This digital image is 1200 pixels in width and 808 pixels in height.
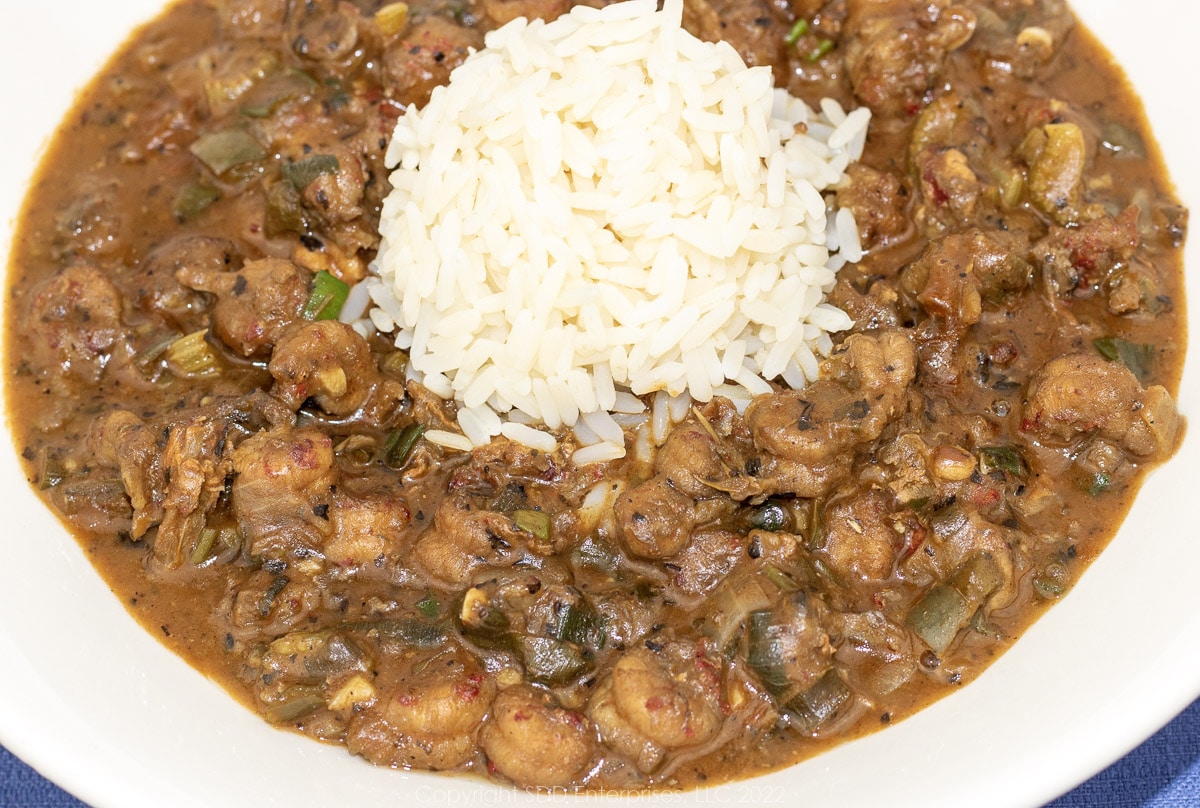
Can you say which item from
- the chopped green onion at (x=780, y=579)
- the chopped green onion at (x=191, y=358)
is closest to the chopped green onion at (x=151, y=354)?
the chopped green onion at (x=191, y=358)

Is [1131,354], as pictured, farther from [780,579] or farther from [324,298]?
[324,298]

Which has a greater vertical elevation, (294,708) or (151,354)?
(151,354)

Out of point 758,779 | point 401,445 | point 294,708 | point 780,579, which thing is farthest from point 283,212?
Result: point 758,779

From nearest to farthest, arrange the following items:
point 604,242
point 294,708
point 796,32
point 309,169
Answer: point 294,708 → point 604,242 → point 309,169 → point 796,32

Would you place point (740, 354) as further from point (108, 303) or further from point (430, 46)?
point (108, 303)

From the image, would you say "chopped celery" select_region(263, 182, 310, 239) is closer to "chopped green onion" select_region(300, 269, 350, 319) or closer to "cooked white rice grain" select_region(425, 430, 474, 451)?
"chopped green onion" select_region(300, 269, 350, 319)

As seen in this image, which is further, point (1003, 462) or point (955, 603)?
point (1003, 462)
